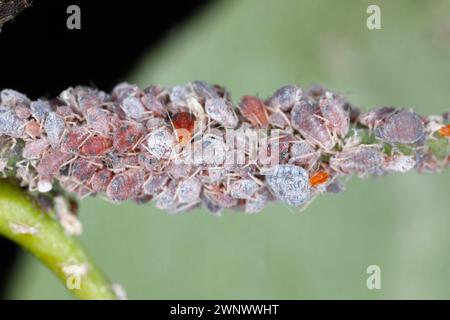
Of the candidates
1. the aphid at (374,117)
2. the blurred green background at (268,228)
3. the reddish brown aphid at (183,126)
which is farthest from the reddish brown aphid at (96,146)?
the blurred green background at (268,228)

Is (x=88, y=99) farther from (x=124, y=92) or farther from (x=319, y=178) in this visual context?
(x=319, y=178)

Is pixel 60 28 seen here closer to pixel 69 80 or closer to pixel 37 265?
pixel 69 80

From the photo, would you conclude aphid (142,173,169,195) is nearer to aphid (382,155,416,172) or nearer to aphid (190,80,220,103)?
aphid (190,80,220,103)

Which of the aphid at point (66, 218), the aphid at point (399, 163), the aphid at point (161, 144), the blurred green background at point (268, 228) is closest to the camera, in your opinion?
the aphid at point (161, 144)

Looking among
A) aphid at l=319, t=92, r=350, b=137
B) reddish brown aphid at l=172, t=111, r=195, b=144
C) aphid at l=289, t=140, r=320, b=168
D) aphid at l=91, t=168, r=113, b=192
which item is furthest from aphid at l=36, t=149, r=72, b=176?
aphid at l=319, t=92, r=350, b=137

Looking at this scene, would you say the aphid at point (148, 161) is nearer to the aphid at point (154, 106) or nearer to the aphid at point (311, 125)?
the aphid at point (154, 106)

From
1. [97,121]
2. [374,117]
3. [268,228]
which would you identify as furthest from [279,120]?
[268,228]

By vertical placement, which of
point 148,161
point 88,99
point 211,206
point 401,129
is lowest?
point 211,206
